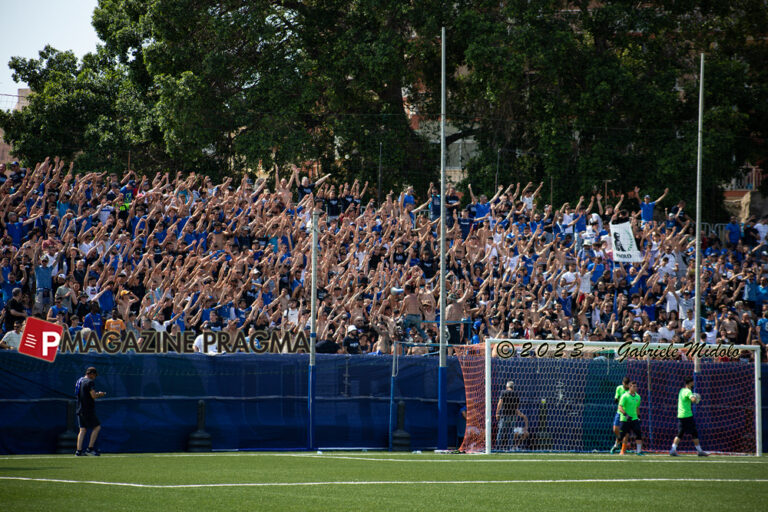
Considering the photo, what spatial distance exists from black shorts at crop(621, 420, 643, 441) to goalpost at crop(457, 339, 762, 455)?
1341 millimetres

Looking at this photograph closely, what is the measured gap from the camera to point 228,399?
2011 cm

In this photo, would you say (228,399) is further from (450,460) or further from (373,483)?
(373,483)

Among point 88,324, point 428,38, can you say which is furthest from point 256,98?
point 88,324

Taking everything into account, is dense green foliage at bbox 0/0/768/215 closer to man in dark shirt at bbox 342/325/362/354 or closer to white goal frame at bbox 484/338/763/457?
white goal frame at bbox 484/338/763/457

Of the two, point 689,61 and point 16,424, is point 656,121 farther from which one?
point 16,424

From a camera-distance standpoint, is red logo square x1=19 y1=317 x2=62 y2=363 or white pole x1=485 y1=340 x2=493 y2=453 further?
white pole x1=485 y1=340 x2=493 y2=453

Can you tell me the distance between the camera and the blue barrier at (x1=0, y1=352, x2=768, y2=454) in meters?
18.8

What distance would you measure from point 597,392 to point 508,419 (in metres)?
2.39

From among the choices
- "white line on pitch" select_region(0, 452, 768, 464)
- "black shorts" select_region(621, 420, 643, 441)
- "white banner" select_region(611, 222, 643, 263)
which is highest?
"white banner" select_region(611, 222, 643, 263)

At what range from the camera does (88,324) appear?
20.7 metres

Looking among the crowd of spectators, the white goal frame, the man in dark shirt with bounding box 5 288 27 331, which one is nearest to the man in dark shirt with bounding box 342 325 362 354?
the crowd of spectators

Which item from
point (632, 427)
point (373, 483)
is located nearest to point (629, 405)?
point (632, 427)

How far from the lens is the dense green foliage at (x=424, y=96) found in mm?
37062

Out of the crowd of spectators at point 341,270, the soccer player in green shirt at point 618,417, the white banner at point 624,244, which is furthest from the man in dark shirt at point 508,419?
the white banner at point 624,244
